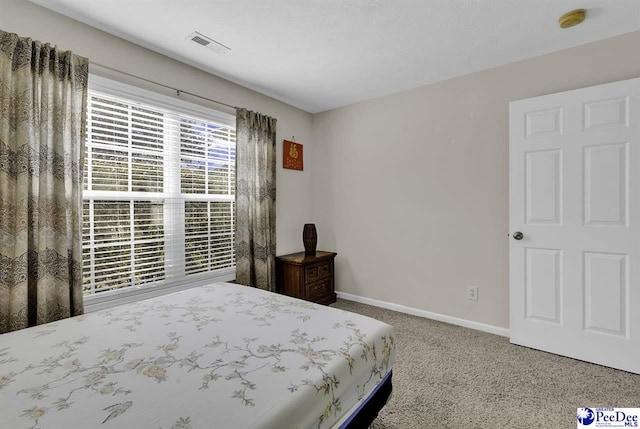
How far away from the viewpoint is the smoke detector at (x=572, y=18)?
76.0 inches

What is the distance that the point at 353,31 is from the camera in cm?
216

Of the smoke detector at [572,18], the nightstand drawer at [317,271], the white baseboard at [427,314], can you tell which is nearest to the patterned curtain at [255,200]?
the nightstand drawer at [317,271]

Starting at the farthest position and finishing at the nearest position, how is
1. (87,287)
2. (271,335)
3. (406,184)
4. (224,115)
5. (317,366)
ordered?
(406,184) → (224,115) → (87,287) → (271,335) → (317,366)

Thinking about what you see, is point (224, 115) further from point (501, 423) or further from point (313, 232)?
point (501, 423)

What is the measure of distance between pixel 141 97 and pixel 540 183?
3.26m

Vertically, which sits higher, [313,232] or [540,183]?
[540,183]

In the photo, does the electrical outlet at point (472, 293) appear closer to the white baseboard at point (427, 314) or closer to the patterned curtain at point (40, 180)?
the white baseboard at point (427, 314)

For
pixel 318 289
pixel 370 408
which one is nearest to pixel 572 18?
pixel 370 408

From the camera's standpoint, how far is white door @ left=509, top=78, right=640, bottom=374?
2072 mm

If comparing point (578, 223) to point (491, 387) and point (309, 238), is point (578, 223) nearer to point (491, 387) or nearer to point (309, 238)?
point (491, 387)

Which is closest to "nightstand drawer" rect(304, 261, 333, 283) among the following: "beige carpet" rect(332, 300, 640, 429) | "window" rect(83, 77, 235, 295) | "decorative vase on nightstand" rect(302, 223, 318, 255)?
"decorative vase on nightstand" rect(302, 223, 318, 255)

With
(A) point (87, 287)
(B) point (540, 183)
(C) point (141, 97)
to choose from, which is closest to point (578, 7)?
(B) point (540, 183)

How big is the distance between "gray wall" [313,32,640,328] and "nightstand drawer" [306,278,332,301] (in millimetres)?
323

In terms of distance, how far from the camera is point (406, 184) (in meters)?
3.26
